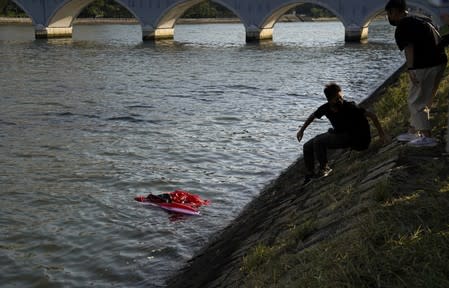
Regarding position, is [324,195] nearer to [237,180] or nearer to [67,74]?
[237,180]

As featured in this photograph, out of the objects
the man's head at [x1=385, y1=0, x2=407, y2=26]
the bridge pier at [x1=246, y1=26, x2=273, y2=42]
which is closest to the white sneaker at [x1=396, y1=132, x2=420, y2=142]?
the man's head at [x1=385, y1=0, x2=407, y2=26]

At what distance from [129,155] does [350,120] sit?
5.72 m

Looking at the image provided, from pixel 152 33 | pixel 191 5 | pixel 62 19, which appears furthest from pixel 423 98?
pixel 62 19

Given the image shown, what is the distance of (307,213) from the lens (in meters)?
5.46

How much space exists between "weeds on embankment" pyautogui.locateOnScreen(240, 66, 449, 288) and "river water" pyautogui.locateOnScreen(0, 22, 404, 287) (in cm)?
186

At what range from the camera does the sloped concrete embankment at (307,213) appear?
15.3 feet

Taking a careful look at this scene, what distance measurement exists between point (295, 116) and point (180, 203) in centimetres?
816

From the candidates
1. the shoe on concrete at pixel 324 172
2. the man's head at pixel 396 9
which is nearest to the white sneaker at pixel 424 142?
the shoe on concrete at pixel 324 172

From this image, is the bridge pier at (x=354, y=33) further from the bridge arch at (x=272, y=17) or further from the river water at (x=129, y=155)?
the river water at (x=129, y=155)

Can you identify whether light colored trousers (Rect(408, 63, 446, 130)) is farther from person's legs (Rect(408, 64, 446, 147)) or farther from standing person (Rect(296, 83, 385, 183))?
standing person (Rect(296, 83, 385, 183))

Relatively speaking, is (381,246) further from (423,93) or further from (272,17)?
(272,17)

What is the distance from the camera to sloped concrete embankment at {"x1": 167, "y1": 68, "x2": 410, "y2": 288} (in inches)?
184

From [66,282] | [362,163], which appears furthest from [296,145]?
[66,282]

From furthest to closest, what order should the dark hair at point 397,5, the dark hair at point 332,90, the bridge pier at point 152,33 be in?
1. the bridge pier at point 152,33
2. the dark hair at point 332,90
3. the dark hair at point 397,5
